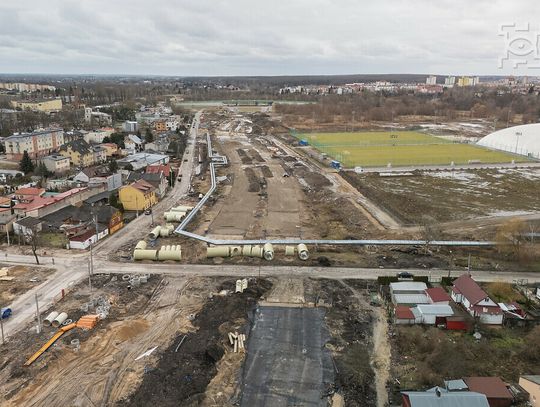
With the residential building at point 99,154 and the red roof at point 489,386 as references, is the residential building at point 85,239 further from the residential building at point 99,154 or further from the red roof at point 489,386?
the residential building at point 99,154

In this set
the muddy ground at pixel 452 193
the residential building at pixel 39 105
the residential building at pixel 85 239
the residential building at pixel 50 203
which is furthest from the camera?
the residential building at pixel 39 105

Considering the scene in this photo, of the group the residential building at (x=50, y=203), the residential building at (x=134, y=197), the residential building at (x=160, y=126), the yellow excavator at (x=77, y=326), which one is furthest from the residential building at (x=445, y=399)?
the residential building at (x=160, y=126)

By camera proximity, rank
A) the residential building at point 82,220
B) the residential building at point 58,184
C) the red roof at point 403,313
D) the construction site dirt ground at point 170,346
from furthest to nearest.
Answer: the residential building at point 58,184
the residential building at point 82,220
the red roof at point 403,313
the construction site dirt ground at point 170,346

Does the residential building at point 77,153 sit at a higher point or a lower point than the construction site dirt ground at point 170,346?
higher

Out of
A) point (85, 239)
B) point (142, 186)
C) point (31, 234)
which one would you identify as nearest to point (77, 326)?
point (85, 239)

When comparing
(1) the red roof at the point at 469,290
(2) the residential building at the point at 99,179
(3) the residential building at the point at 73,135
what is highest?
(3) the residential building at the point at 73,135

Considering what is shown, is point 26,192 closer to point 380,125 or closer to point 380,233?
point 380,233
